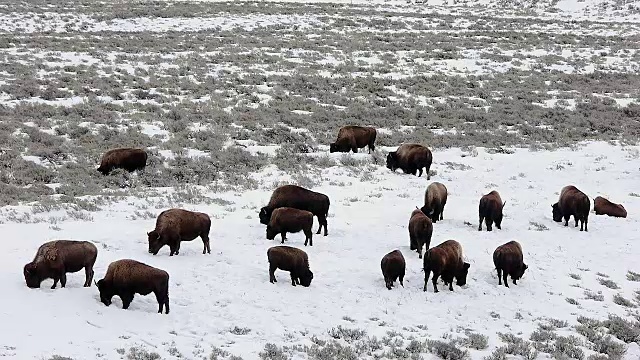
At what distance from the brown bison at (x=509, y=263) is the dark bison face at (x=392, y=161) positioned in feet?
28.8

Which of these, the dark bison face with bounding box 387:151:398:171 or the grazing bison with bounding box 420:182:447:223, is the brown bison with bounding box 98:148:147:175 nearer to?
the dark bison face with bounding box 387:151:398:171

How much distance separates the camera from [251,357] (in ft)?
27.7

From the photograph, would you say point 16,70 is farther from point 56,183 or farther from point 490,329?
point 490,329

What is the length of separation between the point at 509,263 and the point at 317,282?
3.74m

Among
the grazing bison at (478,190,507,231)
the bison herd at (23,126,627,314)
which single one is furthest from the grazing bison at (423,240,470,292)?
the grazing bison at (478,190,507,231)

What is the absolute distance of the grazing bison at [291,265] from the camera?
1104cm

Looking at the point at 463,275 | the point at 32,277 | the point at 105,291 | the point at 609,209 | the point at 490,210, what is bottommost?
the point at 609,209

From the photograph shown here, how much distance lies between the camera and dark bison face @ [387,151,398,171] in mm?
20586

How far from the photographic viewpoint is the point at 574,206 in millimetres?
15766

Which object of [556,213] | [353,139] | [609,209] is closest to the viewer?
[556,213]

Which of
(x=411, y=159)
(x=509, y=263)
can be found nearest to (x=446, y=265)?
(x=509, y=263)

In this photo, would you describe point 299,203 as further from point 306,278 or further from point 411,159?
point 411,159

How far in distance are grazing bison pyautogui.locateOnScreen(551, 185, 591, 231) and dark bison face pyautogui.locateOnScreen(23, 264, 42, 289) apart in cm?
1258

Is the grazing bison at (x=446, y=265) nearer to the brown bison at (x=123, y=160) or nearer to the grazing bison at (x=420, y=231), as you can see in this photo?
the grazing bison at (x=420, y=231)
